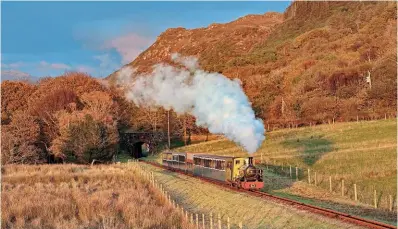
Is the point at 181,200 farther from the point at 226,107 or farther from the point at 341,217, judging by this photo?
the point at 341,217

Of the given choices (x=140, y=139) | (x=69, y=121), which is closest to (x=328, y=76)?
(x=140, y=139)

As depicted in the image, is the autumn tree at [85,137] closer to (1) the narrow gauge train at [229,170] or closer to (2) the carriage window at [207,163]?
(1) the narrow gauge train at [229,170]

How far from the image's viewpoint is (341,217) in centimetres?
2039

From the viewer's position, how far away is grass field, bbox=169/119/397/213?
34.1m

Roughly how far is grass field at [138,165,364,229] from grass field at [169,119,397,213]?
5.46m

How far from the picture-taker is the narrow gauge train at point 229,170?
30.4 meters

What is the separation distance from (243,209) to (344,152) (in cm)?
2847

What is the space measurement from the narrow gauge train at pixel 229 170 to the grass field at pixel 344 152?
3.52 metres

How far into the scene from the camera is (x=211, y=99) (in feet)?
127

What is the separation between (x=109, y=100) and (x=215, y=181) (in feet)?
183

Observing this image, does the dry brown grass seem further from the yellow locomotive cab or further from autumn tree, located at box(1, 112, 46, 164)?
autumn tree, located at box(1, 112, 46, 164)

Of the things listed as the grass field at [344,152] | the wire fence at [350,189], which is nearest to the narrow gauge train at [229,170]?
the grass field at [344,152]

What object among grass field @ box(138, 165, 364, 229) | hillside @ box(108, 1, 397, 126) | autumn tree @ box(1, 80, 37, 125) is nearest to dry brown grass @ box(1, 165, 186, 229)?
grass field @ box(138, 165, 364, 229)

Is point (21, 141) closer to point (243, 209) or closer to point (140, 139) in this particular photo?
point (140, 139)
